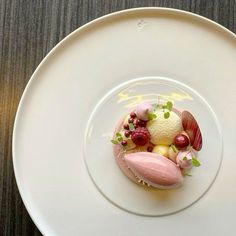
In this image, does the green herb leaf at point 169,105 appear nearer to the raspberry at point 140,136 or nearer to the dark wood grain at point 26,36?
the raspberry at point 140,136

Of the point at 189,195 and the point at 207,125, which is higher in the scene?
the point at 207,125

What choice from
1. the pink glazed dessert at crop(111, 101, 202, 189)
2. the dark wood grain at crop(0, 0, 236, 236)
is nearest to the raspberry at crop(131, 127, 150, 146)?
the pink glazed dessert at crop(111, 101, 202, 189)

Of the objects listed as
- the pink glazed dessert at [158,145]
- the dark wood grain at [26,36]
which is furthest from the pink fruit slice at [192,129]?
the dark wood grain at [26,36]

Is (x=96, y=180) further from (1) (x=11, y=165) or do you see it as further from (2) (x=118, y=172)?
Result: (1) (x=11, y=165)

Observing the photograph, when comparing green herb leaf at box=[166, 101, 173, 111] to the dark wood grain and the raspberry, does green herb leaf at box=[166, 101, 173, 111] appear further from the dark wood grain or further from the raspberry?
the dark wood grain

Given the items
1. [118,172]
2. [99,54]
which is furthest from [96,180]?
[99,54]

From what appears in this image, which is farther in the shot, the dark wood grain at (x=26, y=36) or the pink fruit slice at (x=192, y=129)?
the dark wood grain at (x=26, y=36)
